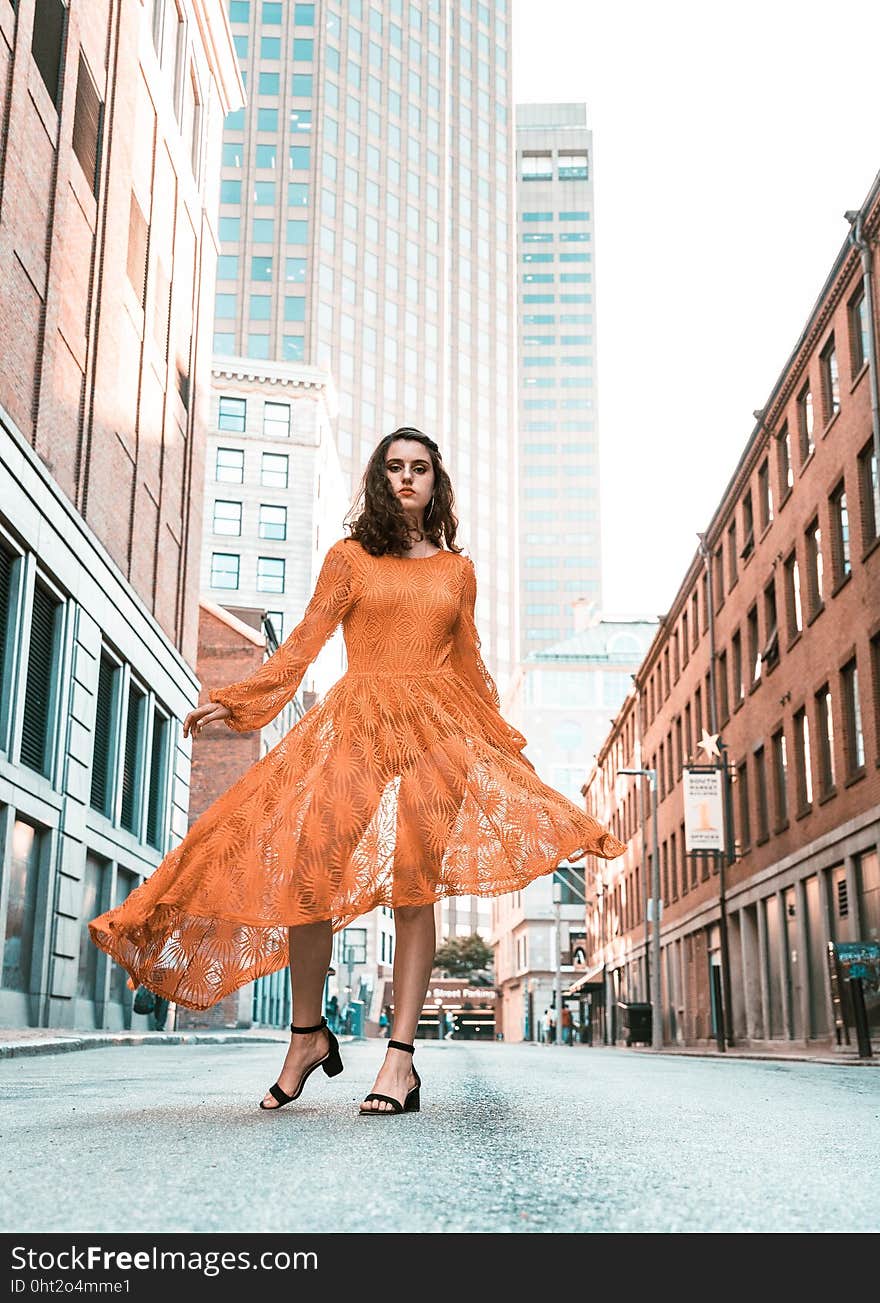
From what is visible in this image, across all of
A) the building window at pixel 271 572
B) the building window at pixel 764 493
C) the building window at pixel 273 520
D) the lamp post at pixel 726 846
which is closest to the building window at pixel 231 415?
the building window at pixel 273 520

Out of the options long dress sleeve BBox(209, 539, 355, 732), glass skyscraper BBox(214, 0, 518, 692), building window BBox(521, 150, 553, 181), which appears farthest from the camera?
building window BBox(521, 150, 553, 181)

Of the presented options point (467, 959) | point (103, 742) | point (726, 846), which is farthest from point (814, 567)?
point (467, 959)

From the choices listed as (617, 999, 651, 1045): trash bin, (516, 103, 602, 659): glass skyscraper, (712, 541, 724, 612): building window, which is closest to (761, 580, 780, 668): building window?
(712, 541, 724, 612): building window

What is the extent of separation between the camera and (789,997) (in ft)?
95.4

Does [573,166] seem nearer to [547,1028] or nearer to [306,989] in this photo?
[547,1028]

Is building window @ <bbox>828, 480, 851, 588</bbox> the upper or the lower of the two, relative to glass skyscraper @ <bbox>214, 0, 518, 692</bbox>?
lower

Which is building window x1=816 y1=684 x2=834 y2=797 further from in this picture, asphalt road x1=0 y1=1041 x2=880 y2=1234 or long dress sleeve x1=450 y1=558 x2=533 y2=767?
long dress sleeve x1=450 y1=558 x2=533 y2=767

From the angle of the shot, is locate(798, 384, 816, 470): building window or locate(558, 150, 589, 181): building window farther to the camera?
locate(558, 150, 589, 181): building window

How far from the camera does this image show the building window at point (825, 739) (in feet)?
86.6

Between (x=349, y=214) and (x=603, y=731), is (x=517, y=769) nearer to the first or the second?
(x=603, y=731)

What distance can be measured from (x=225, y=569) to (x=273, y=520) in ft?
10.5

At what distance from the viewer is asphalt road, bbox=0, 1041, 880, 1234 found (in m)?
2.23

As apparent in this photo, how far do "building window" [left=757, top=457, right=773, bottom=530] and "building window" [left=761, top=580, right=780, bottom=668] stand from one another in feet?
5.04

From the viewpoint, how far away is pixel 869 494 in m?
23.8
